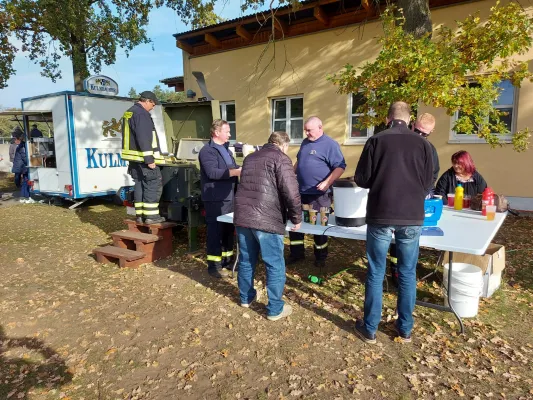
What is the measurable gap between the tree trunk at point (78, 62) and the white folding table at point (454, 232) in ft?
35.0

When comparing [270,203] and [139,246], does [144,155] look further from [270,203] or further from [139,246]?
[270,203]

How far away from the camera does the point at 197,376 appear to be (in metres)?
2.85

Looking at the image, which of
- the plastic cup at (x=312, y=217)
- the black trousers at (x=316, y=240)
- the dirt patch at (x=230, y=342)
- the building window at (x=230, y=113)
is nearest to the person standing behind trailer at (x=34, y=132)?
the building window at (x=230, y=113)

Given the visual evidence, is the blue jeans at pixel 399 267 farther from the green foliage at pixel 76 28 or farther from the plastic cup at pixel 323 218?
the green foliage at pixel 76 28

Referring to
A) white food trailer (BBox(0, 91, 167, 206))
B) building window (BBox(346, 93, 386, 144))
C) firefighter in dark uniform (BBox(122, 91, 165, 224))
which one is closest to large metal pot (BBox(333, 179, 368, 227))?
firefighter in dark uniform (BBox(122, 91, 165, 224))

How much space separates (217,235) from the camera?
4730 mm

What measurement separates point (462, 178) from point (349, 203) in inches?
77.7

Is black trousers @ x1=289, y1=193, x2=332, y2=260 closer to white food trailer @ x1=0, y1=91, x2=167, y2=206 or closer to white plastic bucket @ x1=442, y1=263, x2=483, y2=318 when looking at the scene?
white plastic bucket @ x1=442, y1=263, x2=483, y2=318

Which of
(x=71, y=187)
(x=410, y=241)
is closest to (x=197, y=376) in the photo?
(x=410, y=241)

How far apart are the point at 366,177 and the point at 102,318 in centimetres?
286

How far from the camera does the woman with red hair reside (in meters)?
4.54

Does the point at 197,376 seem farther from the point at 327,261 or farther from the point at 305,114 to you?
the point at 305,114

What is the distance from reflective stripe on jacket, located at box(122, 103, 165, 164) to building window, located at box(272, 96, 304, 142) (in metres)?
5.97

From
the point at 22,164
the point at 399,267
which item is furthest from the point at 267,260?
the point at 22,164
